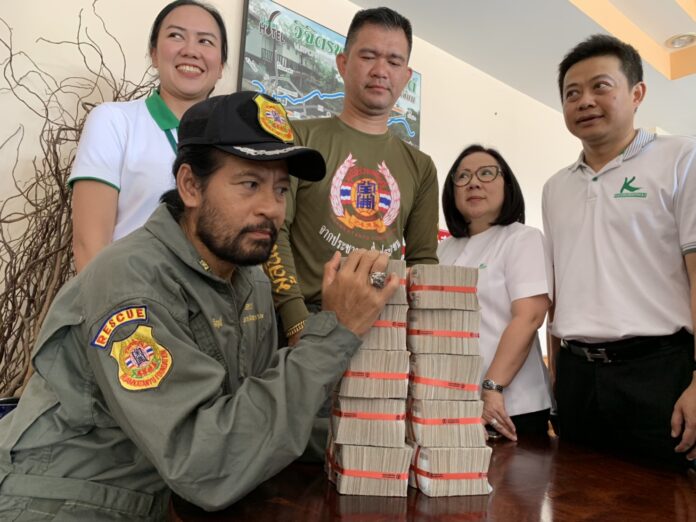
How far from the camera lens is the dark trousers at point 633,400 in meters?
1.49

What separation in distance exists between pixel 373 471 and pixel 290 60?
2407 mm

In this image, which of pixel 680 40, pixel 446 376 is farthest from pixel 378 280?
pixel 680 40

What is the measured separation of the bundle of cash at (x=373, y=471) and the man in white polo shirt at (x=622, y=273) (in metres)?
0.86

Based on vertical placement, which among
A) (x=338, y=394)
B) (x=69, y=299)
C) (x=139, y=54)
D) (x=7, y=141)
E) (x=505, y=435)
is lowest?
(x=505, y=435)

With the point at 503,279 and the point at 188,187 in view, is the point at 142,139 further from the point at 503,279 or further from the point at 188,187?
the point at 503,279

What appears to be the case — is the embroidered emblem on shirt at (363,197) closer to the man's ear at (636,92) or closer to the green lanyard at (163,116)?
the green lanyard at (163,116)

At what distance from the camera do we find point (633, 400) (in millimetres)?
1528

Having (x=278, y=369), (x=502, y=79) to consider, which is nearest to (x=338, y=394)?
(x=278, y=369)

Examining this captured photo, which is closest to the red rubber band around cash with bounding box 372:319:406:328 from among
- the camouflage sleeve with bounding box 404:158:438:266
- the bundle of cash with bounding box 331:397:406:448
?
the bundle of cash with bounding box 331:397:406:448

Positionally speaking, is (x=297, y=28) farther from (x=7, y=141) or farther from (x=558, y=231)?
(x=558, y=231)

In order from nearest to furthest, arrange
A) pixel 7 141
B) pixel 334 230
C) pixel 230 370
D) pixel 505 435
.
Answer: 1. pixel 230 370
2. pixel 505 435
3. pixel 334 230
4. pixel 7 141

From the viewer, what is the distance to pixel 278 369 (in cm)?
86

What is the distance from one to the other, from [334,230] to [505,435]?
73 cm

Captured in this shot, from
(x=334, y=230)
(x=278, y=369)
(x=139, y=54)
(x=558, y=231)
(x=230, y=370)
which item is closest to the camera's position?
(x=278, y=369)
